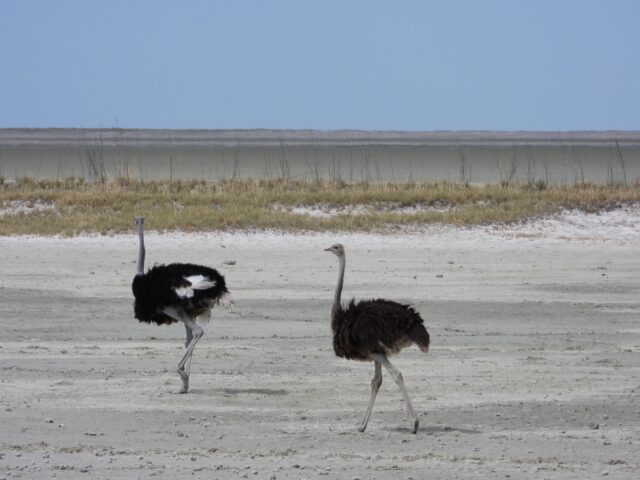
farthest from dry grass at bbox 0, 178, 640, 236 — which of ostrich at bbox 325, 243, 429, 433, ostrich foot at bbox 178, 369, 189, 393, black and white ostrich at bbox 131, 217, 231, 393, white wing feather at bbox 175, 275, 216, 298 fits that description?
ostrich at bbox 325, 243, 429, 433

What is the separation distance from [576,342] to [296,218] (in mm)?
8312

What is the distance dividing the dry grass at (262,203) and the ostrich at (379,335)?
10587mm

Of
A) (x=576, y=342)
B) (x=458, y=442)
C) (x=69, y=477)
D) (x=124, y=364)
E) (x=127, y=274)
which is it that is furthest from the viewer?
(x=127, y=274)

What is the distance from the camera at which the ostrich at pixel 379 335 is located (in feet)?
27.4

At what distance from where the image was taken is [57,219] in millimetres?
19812

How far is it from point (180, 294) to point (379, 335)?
2214mm

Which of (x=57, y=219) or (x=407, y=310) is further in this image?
(x=57, y=219)

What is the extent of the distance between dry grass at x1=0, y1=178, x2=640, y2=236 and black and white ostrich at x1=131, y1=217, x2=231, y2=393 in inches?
341

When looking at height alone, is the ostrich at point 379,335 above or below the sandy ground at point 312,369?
above

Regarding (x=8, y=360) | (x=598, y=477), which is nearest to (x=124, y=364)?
(x=8, y=360)

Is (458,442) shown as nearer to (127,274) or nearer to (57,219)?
(127,274)

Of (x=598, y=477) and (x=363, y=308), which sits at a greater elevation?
(x=363, y=308)

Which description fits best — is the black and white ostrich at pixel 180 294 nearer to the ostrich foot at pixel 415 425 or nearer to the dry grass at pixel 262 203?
the ostrich foot at pixel 415 425

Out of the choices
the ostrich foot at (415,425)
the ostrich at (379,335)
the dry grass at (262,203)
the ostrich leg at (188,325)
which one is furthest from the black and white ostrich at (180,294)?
the dry grass at (262,203)
